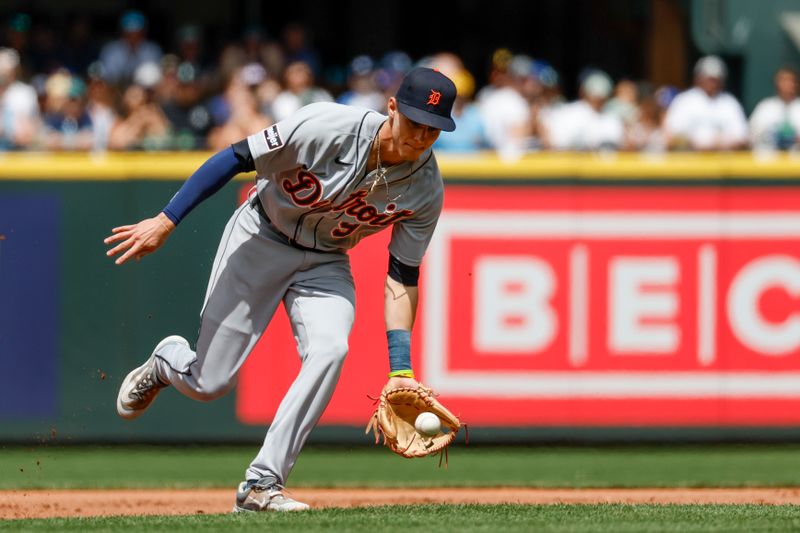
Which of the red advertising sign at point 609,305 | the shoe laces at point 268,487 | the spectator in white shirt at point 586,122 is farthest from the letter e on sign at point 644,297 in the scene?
the shoe laces at point 268,487

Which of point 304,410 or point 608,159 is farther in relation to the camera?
point 608,159

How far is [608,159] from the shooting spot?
8602 millimetres

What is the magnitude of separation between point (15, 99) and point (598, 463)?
15.7ft

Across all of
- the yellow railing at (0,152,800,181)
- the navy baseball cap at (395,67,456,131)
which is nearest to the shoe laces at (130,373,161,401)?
the navy baseball cap at (395,67,456,131)

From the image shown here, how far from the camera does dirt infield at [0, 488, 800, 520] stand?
21.5 feet

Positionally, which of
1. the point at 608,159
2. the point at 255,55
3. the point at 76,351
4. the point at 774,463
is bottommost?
the point at 774,463

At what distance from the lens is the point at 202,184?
530 cm

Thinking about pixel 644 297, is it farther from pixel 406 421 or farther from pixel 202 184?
pixel 202 184

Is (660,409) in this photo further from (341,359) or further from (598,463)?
(341,359)

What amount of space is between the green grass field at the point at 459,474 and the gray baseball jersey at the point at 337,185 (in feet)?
3.59

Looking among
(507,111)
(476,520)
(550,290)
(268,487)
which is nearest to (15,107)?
(507,111)

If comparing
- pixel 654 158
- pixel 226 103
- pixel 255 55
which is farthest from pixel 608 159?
pixel 255 55

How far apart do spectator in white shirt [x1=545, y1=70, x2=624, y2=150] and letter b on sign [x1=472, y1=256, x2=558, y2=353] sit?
70.3 inches

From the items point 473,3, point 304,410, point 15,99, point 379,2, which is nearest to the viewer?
point 304,410
